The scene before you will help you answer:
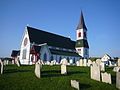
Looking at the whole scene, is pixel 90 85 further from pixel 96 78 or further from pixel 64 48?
pixel 64 48

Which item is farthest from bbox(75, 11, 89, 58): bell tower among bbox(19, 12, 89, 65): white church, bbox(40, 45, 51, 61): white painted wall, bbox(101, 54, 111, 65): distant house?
bbox(40, 45, 51, 61): white painted wall

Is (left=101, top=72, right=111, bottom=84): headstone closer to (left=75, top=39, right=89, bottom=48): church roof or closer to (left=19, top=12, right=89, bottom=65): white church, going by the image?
(left=19, top=12, right=89, bottom=65): white church

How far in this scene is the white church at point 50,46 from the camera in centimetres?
4778

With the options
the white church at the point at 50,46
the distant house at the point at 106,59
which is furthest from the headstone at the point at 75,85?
the distant house at the point at 106,59

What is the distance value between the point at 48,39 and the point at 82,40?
54.2ft

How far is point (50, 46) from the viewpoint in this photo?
55.2 meters

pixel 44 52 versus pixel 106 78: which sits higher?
pixel 44 52

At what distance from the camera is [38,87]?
10023 mm

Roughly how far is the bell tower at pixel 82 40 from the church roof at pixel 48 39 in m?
2.73

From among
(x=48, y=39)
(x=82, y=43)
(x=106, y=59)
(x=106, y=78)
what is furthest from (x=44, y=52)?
(x=106, y=78)

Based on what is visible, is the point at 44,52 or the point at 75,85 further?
the point at 44,52

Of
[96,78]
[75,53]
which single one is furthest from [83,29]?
[96,78]

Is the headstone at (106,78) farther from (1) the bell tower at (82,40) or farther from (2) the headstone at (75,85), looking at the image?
(1) the bell tower at (82,40)

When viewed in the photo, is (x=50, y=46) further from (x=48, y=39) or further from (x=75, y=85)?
(x=75, y=85)
